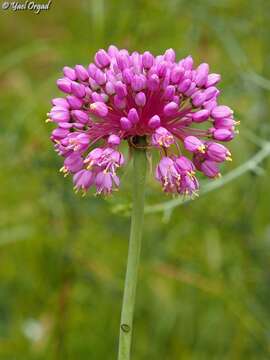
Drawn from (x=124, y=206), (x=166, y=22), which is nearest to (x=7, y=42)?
(x=166, y=22)

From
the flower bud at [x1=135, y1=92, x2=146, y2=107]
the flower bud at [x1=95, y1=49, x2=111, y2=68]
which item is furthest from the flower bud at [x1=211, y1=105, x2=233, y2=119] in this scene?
the flower bud at [x1=95, y1=49, x2=111, y2=68]

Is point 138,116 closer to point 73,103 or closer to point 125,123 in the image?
point 125,123

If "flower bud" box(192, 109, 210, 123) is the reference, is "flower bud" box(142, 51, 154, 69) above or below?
above

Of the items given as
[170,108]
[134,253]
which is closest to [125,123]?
[170,108]

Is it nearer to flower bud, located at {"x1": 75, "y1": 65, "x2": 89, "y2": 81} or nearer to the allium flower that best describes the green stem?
the allium flower

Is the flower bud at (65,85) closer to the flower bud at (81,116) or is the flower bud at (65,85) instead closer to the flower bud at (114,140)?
the flower bud at (81,116)

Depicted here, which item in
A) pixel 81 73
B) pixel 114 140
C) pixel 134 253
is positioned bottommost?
pixel 134 253
